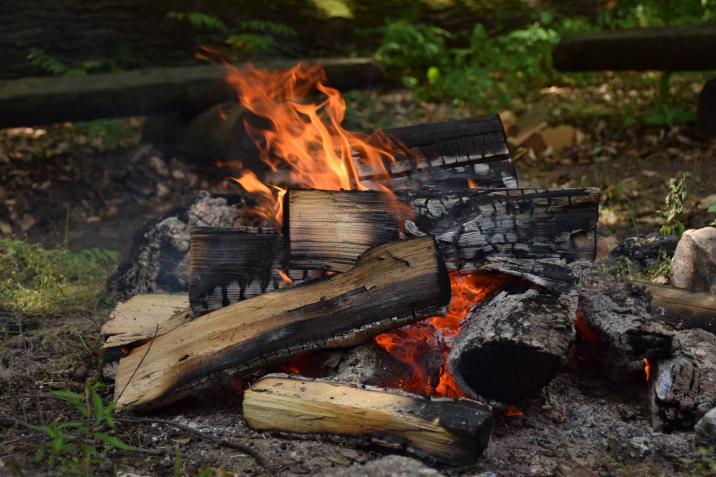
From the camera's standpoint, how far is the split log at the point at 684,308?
365 centimetres

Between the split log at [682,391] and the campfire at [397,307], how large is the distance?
0.08 m

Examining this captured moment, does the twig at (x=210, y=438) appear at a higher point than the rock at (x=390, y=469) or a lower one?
lower

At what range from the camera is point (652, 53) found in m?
7.29

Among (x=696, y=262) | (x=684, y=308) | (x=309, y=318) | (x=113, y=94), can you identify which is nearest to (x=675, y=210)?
(x=696, y=262)

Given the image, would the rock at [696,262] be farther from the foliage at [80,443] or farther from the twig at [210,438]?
the foliage at [80,443]

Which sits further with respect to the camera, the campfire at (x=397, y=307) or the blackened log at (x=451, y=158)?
the blackened log at (x=451, y=158)

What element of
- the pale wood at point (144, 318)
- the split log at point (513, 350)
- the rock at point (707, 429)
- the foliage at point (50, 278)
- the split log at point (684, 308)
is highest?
the split log at point (513, 350)

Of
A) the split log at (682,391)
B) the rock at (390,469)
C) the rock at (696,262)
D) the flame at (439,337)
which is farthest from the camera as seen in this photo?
the rock at (696,262)

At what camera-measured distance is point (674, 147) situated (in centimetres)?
732

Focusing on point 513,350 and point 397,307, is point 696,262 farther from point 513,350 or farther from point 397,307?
point 397,307

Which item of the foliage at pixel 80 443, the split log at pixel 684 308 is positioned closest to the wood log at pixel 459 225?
the split log at pixel 684 308

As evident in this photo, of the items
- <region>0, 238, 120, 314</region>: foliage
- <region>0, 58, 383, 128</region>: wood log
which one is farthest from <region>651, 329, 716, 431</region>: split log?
<region>0, 58, 383, 128</region>: wood log

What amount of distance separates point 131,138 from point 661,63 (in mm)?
5167

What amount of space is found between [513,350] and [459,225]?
66 centimetres
